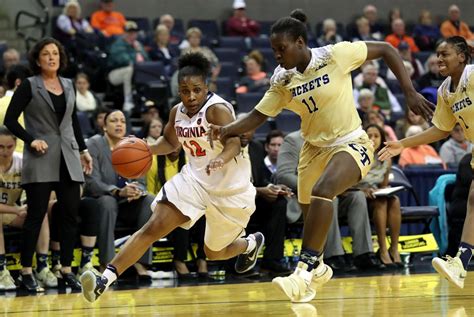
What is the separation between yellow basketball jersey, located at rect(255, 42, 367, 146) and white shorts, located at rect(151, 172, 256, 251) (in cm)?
70

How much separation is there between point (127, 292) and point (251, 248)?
1.18 metres

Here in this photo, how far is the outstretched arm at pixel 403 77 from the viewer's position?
6246mm

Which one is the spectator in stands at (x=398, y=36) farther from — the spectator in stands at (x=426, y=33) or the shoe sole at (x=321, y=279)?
the shoe sole at (x=321, y=279)

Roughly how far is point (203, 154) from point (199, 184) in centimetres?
21

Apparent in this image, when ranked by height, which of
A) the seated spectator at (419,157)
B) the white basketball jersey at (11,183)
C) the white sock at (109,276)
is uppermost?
the white basketball jersey at (11,183)

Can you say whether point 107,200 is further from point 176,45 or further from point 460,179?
point 176,45

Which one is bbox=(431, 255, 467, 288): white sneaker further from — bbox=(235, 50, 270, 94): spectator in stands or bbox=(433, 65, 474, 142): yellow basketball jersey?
bbox=(235, 50, 270, 94): spectator in stands

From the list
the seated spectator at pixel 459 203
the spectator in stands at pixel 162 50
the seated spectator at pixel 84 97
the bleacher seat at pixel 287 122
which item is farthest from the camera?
the spectator in stands at pixel 162 50

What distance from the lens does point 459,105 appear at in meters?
7.14

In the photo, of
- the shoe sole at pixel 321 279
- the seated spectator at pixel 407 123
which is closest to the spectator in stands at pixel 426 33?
the seated spectator at pixel 407 123

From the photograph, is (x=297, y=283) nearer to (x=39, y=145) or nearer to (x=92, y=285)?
(x=92, y=285)

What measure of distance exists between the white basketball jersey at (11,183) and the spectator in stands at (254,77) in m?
5.46

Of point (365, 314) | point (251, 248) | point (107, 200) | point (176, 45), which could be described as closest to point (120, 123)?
point (107, 200)

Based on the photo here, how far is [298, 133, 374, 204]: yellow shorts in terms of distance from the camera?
640 centimetres
